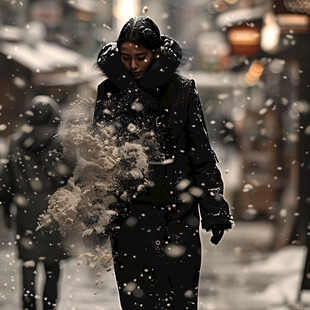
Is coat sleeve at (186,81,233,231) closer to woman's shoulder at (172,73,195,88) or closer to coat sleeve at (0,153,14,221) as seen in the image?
woman's shoulder at (172,73,195,88)

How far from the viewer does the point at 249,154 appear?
36.0ft

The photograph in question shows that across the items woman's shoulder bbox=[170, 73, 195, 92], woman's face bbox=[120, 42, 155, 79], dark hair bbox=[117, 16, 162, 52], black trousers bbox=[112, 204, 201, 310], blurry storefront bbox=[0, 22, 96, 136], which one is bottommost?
black trousers bbox=[112, 204, 201, 310]

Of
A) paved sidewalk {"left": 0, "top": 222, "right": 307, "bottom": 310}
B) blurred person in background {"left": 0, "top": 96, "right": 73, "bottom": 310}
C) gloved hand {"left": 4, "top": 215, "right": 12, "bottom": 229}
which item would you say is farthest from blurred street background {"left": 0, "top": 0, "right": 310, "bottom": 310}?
gloved hand {"left": 4, "top": 215, "right": 12, "bottom": 229}

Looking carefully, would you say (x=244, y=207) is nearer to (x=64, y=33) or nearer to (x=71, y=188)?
(x=64, y=33)

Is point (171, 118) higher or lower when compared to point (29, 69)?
lower

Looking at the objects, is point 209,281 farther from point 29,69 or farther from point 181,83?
point 181,83

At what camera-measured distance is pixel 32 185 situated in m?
4.45

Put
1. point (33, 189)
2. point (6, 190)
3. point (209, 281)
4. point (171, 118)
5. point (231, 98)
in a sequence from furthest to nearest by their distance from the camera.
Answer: point (231, 98) → point (209, 281) → point (6, 190) → point (33, 189) → point (171, 118)

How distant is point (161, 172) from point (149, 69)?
414mm

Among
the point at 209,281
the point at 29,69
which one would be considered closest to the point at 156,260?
the point at 209,281

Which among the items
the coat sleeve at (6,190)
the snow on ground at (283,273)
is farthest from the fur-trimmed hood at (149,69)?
the snow on ground at (283,273)

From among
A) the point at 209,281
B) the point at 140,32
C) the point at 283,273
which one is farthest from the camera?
the point at 283,273

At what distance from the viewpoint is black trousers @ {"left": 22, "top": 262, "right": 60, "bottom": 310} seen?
467 cm

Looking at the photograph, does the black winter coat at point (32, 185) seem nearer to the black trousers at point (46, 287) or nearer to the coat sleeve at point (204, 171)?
the black trousers at point (46, 287)
